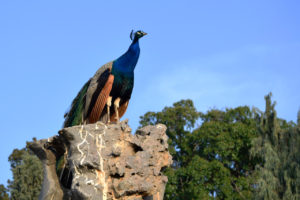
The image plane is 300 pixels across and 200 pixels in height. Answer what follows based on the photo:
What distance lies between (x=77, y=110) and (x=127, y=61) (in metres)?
1.52

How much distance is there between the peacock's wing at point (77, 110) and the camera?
34.1ft

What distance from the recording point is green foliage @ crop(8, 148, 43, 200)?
25.9 m

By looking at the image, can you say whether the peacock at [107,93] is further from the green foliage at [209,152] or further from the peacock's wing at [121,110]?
the green foliage at [209,152]

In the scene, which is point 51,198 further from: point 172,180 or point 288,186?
point 172,180

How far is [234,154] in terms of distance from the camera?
1019 inches

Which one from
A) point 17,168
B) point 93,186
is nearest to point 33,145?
point 93,186

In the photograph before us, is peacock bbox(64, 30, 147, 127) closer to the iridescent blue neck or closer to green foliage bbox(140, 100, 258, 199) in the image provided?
the iridescent blue neck

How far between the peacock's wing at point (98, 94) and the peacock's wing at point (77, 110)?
0.16m

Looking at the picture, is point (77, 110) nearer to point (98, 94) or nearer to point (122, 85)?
point (98, 94)

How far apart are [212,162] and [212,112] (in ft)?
13.3

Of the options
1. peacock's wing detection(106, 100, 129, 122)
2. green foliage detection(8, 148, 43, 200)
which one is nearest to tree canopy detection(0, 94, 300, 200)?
green foliage detection(8, 148, 43, 200)

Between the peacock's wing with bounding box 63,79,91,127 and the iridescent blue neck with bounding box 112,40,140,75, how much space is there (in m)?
0.76

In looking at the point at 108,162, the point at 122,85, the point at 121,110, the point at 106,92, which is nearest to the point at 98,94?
the point at 106,92

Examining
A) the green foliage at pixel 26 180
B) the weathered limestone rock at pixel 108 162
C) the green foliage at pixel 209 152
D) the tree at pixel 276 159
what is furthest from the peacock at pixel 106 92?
the green foliage at pixel 26 180
